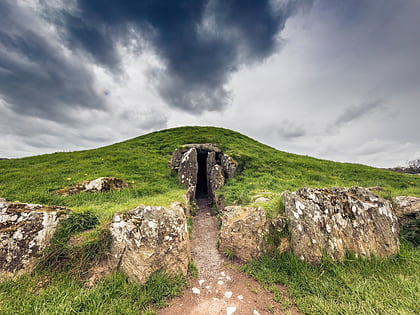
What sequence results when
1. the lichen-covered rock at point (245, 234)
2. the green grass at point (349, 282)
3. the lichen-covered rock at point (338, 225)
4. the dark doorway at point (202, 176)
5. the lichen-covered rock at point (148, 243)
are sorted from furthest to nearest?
1. the dark doorway at point (202, 176)
2. the lichen-covered rock at point (245, 234)
3. the lichen-covered rock at point (338, 225)
4. the lichen-covered rock at point (148, 243)
5. the green grass at point (349, 282)

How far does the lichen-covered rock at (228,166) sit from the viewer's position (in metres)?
12.2

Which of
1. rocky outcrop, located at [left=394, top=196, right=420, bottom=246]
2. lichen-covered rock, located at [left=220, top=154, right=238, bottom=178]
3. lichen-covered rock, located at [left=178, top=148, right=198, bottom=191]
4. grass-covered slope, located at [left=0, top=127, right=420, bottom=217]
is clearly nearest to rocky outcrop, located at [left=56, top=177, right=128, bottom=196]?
grass-covered slope, located at [left=0, top=127, right=420, bottom=217]

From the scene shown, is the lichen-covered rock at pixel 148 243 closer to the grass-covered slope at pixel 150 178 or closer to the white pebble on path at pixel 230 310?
the grass-covered slope at pixel 150 178

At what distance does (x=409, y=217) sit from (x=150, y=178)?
504 inches

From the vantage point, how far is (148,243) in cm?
459

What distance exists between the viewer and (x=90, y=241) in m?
4.28

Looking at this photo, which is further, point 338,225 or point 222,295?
point 338,225

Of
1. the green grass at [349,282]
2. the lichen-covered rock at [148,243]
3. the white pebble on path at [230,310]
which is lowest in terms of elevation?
the white pebble on path at [230,310]

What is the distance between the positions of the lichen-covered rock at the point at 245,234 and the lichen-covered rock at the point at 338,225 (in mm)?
945

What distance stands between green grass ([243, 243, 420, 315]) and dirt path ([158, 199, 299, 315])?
1.15ft

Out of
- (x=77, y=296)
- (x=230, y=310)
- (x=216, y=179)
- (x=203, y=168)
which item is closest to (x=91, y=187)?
(x=77, y=296)

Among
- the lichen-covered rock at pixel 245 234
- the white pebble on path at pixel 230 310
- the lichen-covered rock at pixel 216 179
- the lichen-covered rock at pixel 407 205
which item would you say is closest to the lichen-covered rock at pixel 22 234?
the white pebble on path at pixel 230 310

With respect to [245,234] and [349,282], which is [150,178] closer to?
[245,234]

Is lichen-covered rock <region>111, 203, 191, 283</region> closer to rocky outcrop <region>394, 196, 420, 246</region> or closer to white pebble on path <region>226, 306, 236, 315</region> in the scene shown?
white pebble on path <region>226, 306, 236, 315</region>
